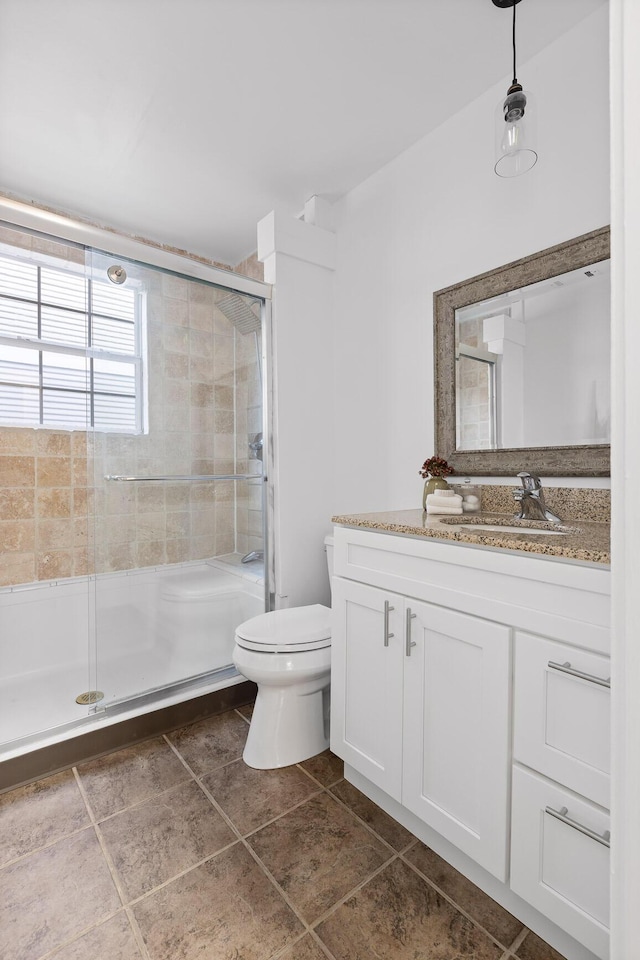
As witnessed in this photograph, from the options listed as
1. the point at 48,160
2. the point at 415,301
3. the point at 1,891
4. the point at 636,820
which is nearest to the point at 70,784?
the point at 1,891

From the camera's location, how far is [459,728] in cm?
122

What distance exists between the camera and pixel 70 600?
2475 millimetres

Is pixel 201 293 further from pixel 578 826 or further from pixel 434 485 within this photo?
pixel 578 826

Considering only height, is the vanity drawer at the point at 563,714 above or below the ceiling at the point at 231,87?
below

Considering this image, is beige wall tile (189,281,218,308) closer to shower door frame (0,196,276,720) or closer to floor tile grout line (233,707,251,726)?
shower door frame (0,196,276,720)

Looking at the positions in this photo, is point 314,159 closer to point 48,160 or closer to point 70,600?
point 48,160

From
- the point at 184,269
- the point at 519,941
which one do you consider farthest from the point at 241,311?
the point at 519,941

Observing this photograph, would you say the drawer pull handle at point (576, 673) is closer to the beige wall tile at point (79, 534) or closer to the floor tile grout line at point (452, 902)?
the floor tile grout line at point (452, 902)

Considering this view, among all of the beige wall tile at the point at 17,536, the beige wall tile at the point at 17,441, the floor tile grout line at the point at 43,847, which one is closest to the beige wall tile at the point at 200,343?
Result: the beige wall tile at the point at 17,441

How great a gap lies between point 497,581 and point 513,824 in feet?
1.82

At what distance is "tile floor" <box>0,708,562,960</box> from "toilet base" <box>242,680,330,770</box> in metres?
0.05

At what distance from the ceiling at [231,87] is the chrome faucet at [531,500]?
1.48 m

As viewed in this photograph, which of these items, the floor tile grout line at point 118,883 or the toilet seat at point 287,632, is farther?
the toilet seat at point 287,632

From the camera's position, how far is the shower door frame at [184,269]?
1707 mm
